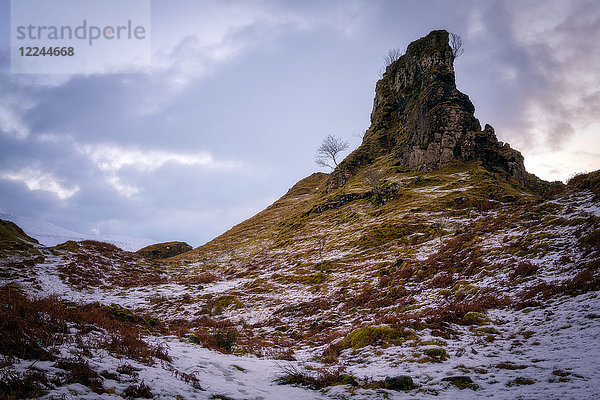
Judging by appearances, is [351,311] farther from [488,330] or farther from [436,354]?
[436,354]

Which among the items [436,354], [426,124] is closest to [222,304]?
[436,354]

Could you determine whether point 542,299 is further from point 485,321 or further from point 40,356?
point 40,356

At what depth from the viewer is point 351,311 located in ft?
56.3

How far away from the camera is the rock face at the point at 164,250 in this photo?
206 ft

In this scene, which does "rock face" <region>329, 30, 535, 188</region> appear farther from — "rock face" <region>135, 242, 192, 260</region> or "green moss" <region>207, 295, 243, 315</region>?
"green moss" <region>207, 295, 243, 315</region>

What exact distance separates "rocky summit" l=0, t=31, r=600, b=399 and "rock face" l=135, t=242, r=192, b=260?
1933 centimetres

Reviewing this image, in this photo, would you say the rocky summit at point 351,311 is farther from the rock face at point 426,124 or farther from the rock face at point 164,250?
the rock face at point 164,250

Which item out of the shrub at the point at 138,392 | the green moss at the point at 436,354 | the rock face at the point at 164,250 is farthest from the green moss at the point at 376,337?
the rock face at the point at 164,250

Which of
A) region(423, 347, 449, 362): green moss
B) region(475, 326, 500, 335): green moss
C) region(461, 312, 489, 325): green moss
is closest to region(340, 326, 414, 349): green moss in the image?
region(423, 347, 449, 362): green moss

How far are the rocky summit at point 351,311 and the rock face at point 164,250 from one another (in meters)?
19.3

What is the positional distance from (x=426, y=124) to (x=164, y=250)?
70.0 meters

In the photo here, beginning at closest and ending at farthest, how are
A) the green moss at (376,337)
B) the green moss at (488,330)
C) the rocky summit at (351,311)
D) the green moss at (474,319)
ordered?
the rocky summit at (351,311), the green moss at (488,330), the green moss at (376,337), the green moss at (474,319)

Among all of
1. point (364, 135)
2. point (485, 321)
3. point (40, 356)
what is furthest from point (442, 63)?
point (40, 356)

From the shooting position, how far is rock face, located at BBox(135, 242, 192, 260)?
62847mm
